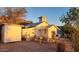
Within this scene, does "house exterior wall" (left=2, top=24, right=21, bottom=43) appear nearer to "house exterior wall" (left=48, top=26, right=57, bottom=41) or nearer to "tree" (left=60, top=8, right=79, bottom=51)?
"house exterior wall" (left=48, top=26, right=57, bottom=41)

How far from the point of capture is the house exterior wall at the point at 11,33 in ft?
6.63

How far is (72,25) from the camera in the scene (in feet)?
6.75

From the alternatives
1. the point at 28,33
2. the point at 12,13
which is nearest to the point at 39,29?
the point at 28,33

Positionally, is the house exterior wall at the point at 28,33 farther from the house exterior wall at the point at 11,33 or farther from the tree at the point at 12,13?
the tree at the point at 12,13

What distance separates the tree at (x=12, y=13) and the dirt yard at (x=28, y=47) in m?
0.28

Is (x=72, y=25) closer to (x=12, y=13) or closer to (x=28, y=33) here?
(x=28, y=33)

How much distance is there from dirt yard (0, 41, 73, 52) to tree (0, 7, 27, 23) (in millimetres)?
276

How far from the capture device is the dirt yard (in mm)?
2012

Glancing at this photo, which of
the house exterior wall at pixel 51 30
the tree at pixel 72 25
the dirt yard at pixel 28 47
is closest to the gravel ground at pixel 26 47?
the dirt yard at pixel 28 47
